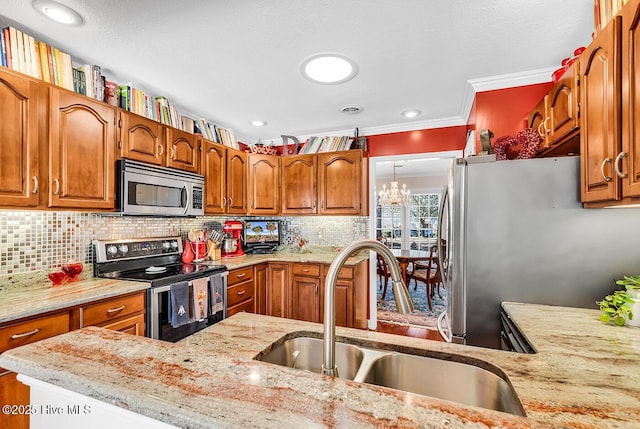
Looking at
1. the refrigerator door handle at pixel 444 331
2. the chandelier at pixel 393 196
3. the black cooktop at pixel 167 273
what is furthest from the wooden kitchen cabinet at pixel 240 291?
the chandelier at pixel 393 196

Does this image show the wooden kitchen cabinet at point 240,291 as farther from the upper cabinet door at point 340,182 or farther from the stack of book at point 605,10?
the stack of book at point 605,10

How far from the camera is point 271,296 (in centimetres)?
344

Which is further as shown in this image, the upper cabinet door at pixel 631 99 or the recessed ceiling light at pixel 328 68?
the recessed ceiling light at pixel 328 68

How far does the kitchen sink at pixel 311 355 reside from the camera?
1.07 meters

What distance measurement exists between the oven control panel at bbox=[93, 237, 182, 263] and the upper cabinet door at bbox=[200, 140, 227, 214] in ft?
1.56

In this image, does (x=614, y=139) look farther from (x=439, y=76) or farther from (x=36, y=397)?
(x=36, y=397)

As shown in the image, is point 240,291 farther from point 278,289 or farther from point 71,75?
point 71,75

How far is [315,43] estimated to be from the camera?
1.95 metres

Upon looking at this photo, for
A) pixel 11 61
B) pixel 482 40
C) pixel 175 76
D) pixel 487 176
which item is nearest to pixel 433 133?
pixel 482 40

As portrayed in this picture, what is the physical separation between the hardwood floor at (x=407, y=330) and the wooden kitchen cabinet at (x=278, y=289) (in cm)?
124

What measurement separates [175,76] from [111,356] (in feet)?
7.53

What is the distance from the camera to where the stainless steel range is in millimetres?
2184

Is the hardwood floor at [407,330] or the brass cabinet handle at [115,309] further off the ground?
the brass cabinet handle at [115,309]

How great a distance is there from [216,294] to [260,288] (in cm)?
72
